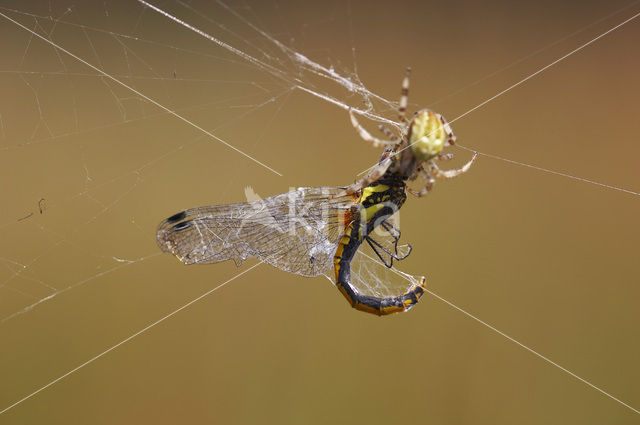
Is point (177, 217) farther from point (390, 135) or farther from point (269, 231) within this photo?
point (390, 135)

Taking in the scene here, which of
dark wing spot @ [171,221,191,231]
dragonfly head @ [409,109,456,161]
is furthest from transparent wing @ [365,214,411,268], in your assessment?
dark wing spot @ [171,221,191,231]

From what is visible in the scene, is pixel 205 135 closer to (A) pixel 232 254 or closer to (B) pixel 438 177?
(A) pixel 232 254

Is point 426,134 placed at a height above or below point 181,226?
above

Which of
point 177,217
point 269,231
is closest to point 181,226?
point 177,217

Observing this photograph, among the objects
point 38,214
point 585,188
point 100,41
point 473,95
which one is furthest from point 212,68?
point 585,188

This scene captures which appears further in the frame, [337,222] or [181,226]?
[337,222]

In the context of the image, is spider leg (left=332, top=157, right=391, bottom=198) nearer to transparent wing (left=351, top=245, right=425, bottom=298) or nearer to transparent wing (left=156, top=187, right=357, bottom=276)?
transparent wing (left=156, top=187, right=357, bottom=276)
